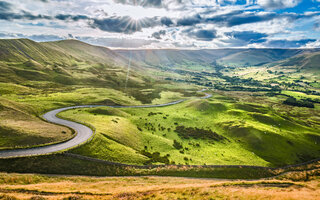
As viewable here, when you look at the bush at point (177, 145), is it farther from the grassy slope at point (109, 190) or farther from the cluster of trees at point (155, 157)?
the grassy slope at point (109, 190)

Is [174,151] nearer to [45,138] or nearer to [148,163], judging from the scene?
[148,163]

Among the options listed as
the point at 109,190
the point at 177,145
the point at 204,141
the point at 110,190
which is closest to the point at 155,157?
the point at 177,145

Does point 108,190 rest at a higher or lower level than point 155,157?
higher

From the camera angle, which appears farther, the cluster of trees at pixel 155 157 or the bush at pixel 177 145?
the bush at pixel 177 145

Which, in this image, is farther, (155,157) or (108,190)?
(155,157)

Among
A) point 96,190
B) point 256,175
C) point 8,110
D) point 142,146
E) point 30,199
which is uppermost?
point 8,110

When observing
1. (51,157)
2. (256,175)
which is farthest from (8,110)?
(256,175)

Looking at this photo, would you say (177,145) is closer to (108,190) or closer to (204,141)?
(204,141)

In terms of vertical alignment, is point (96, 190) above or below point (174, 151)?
above

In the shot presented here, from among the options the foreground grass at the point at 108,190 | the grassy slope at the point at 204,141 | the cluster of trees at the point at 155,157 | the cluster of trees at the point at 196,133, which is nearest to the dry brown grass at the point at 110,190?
the foreground grass at the point at 108,190
